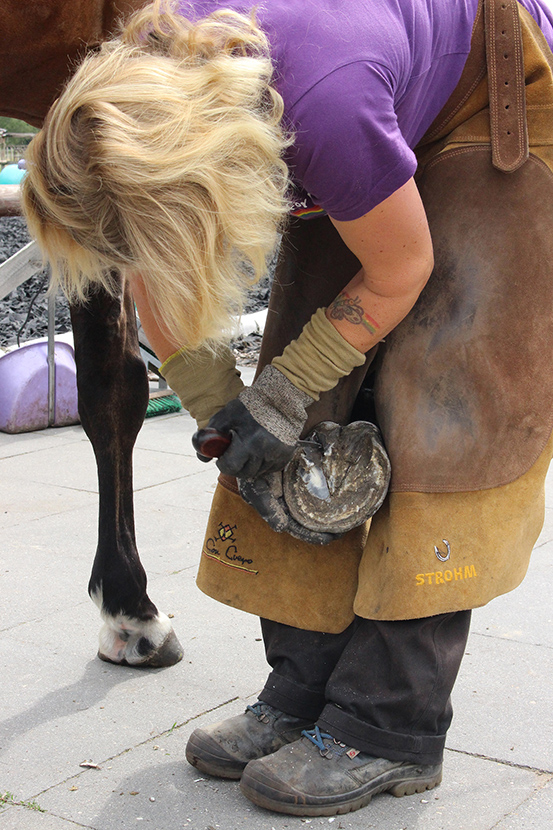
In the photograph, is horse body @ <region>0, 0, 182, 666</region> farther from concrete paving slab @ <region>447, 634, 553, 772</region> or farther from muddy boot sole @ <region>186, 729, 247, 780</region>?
concrete paving slab @ <region>447, 634, 553, 772</region>

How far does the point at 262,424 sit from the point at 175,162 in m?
0.52

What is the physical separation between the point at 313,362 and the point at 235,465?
0.79ft

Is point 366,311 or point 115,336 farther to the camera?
point 115,336

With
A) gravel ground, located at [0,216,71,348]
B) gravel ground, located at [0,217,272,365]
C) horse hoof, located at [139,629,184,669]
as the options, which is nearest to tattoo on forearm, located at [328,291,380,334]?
horse hoof, located at [139,629,184,669]

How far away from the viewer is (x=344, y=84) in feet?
4.89

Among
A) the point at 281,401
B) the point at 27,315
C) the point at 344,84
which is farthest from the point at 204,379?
the point at 27,315

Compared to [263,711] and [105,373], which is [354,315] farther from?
[105,373]

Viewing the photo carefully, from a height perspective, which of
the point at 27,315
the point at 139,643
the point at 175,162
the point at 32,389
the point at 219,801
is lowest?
the point at 27,315

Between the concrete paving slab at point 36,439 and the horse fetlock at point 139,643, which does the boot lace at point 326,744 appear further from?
the concrete paving slab at point 36,439

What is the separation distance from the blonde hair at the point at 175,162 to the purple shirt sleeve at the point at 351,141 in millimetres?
51

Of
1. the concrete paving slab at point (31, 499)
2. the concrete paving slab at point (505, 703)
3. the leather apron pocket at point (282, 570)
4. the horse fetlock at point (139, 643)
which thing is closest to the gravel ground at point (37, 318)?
the concrete paving slab at point (31, 499)

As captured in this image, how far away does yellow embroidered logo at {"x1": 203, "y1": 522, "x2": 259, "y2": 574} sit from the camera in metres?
2.08

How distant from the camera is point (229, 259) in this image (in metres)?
1.55

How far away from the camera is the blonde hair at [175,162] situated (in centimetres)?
Result: 142
